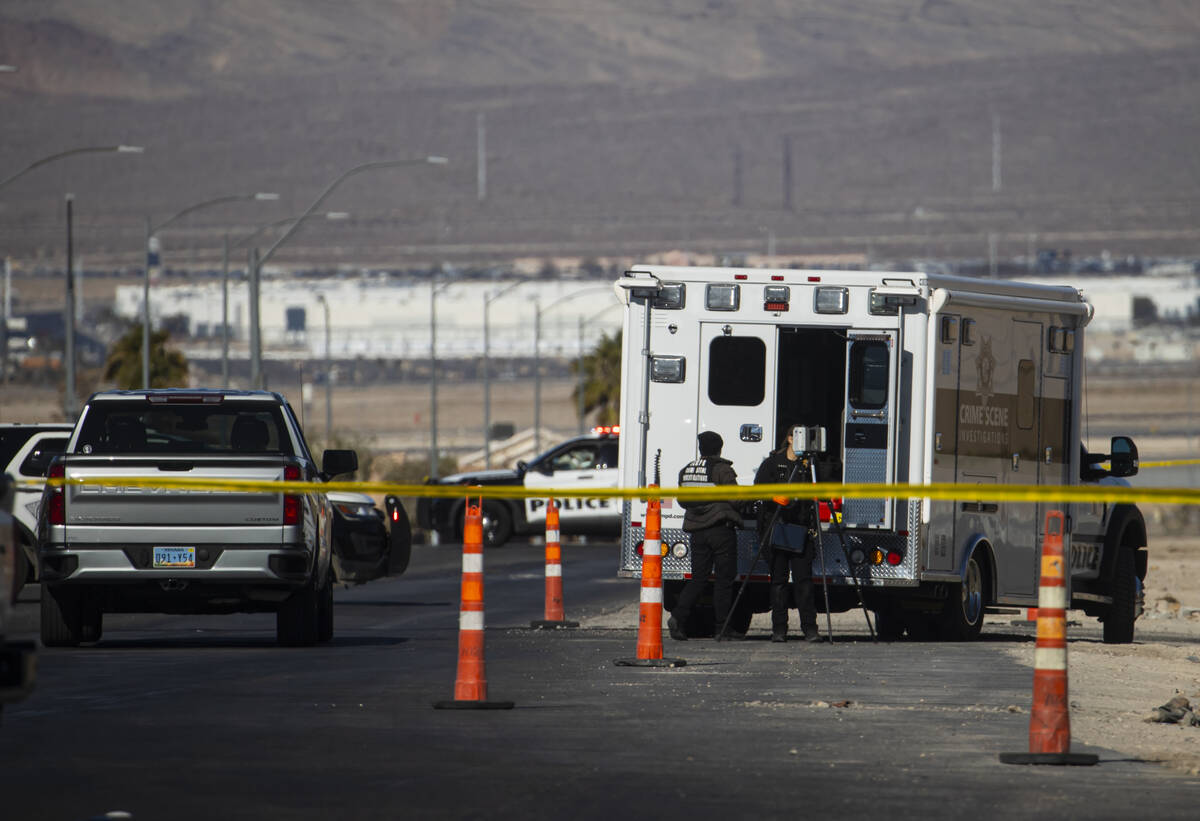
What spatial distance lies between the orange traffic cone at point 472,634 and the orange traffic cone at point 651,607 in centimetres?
301

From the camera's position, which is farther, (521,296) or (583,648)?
(521,296)

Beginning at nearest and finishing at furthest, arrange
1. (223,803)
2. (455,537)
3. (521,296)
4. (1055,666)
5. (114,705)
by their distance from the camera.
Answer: (223,803) < (1055,666) < (114,705) < (455,537) < (521,296)

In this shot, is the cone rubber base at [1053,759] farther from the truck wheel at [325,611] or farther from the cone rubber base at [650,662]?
the truck wheel at [325,611]

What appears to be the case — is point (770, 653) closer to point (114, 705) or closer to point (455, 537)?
point (114, 705)

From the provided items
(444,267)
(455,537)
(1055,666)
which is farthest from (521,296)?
(1055,666)

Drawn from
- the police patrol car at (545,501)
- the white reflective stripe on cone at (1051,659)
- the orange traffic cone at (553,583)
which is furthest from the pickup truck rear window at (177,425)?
the police patrol car at (545,501)

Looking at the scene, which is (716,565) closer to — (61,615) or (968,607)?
(968,607)

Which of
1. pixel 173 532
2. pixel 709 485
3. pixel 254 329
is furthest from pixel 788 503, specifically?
pixel 254 329

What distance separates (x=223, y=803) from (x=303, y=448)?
27.6ft

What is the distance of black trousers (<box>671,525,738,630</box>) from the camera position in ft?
61.0

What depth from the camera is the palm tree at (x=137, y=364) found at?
7050 centimetres

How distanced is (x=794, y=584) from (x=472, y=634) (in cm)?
637

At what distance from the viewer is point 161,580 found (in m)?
16.5

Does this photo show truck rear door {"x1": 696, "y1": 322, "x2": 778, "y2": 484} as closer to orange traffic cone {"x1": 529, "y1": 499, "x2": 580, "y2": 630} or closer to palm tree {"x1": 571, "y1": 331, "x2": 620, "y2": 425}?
orange traffic cone {"x1": 529, "y1": 499, "x2": 580, "y2": 630}
